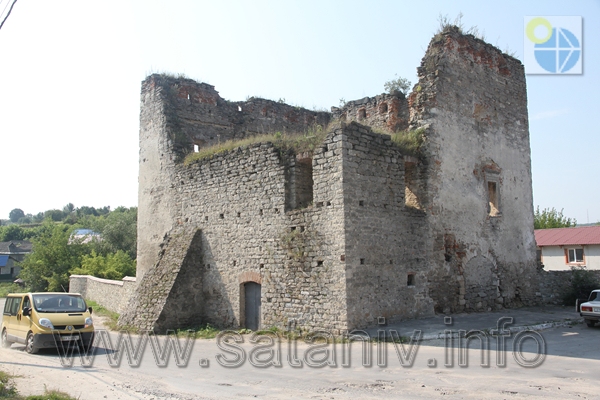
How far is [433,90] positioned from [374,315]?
7258 millimetres

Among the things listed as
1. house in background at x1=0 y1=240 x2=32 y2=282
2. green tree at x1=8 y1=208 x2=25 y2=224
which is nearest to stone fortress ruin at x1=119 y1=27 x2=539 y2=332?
house in background at x1=0 y1=240 x2=32 y2=282

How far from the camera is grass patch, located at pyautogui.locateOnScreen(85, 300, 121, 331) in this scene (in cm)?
1619

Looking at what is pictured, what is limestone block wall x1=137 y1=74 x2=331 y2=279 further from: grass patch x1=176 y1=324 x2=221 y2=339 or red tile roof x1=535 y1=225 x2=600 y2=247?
red tile roof x1=535 y1=225 x2=600 y2=247

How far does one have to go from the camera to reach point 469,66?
1655 centimetres

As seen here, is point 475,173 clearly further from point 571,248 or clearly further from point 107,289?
point 571,248

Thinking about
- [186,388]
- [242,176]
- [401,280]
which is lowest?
[186,388]

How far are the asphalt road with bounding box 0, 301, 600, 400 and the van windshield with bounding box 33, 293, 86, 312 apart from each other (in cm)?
100

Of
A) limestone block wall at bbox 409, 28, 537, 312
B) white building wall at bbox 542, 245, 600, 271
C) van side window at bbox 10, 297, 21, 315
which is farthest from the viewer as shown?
white building wall at bbox 542, 245, 600, 271

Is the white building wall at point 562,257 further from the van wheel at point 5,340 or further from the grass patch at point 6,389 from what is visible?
the grass patch at point 6,389

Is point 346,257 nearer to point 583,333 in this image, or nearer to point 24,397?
point 583,333

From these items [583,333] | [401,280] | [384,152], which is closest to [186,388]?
[401,280]

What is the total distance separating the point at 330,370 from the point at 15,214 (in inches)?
7682

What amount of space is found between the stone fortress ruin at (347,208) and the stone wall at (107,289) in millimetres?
2091

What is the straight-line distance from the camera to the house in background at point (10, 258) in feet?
210
